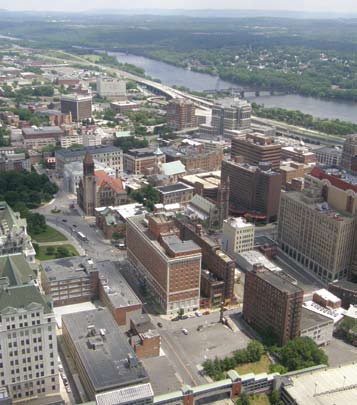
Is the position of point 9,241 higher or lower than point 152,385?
higher

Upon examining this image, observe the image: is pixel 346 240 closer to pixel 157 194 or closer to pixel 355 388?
pixel 355 388

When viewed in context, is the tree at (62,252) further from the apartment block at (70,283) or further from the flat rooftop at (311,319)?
the flat rooftop at (311,319)

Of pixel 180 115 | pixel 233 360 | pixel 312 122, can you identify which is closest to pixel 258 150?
pixel 233 360

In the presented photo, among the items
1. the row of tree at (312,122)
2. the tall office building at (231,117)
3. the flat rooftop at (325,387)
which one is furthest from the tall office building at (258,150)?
the row of tree at (312,122)

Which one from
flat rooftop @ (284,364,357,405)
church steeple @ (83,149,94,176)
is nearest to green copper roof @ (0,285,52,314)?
flat rooftop @ (284,364,357,405)

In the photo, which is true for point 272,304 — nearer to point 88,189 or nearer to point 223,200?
point 223,200

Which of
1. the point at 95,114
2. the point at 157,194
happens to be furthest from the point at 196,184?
the point at 95,114
